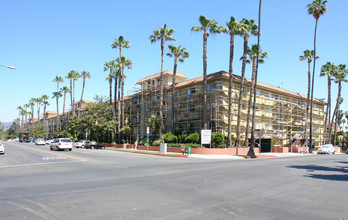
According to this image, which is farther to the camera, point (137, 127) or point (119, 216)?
point (137, 127)

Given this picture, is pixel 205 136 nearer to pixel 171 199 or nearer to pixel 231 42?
pixel 231 42

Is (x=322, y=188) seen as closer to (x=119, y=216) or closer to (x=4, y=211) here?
(x=119, y=216)

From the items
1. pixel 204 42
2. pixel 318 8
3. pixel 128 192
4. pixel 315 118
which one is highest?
pixel 318 8

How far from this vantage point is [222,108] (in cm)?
3794

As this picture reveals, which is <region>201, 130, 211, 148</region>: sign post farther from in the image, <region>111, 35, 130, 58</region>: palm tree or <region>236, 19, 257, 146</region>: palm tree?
<region>111, 35, 130, 58</region>: palm tree

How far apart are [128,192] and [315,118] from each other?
2245 inches

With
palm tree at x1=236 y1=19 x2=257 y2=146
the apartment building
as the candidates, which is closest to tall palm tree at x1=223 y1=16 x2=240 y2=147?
palm tree at x1=236 y1=19 x2=257 y2=146

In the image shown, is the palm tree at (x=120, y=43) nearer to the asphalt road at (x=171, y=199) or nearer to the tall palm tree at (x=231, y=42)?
the tall palm tree at (x=231, y=42)

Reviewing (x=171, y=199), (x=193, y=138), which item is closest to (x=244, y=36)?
(x=193, y=138)

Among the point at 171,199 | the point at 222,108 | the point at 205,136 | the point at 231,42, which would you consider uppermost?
the point at 231,42

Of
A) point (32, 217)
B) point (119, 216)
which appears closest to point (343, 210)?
point (119, 216)

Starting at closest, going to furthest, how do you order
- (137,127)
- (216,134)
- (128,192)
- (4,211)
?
1. (4,211)
2. (128,192)
3. (216,134)
4. (137,127)

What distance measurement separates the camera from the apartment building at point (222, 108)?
125 feet

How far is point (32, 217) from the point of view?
5.75m
